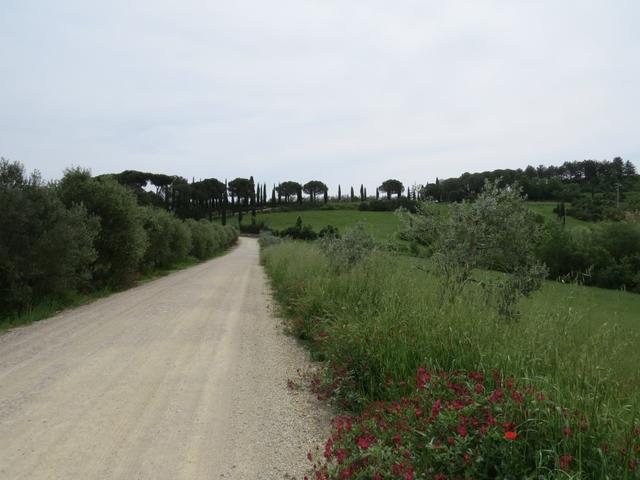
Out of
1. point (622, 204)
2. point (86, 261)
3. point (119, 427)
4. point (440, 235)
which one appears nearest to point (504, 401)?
point (119, 427)

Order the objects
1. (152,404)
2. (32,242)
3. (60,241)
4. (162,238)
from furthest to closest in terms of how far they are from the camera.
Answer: (162,238)
(60,241)
(32,242)
(152,404)

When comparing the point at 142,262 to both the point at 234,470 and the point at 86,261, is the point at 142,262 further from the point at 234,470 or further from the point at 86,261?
the point at 234,470

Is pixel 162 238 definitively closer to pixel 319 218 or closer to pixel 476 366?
pixel 476 366

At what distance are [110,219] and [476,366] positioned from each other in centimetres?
1571

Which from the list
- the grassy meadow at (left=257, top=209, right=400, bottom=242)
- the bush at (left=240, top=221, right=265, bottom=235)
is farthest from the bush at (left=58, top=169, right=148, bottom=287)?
the bush at (left=240, top=221, right=265, bottom=235)

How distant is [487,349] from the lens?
4.07 m

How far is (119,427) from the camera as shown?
4.24m

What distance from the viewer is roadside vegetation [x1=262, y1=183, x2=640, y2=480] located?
2555mm

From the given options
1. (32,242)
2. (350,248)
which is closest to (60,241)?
(32,242)

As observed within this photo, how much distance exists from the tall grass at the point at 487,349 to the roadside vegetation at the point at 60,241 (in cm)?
846

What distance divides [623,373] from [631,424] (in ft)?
4.91

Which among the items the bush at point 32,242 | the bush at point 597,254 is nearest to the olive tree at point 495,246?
the bush at point 597,254

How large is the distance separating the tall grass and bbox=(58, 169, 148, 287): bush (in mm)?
12406

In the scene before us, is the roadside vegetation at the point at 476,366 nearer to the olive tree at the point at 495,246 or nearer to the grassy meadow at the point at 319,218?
the olive tree at the point at 495,246
